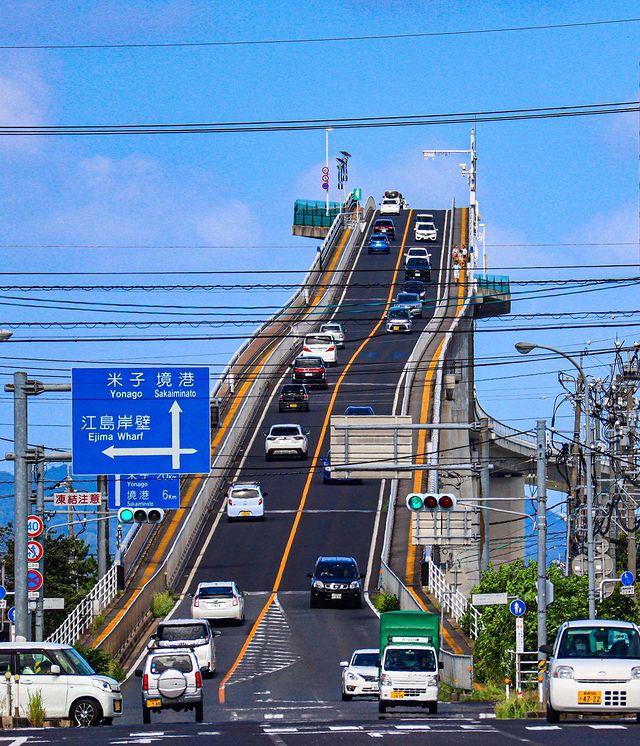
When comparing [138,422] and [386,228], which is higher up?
[386,228]

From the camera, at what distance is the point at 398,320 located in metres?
94.8

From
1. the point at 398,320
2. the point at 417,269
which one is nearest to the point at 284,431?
the point at 398,320

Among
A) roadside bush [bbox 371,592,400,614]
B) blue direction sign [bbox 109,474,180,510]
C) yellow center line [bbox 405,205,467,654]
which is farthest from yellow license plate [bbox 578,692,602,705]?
roadside bush [bbox 371,592,400,614]

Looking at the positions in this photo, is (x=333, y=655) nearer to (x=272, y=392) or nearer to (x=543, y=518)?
(x=543, y=518)

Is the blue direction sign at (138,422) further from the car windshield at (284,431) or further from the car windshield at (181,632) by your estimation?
the car windshield at (284,431)

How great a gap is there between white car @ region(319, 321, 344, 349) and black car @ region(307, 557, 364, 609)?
39.1 meters

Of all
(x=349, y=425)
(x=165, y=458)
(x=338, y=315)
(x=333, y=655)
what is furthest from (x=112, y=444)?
(x=338, y=315)

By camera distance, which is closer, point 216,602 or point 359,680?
point 359,680

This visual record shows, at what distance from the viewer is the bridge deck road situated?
1503 inches

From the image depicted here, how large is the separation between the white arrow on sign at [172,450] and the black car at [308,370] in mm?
48885

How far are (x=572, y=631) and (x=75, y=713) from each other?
8.68 metres

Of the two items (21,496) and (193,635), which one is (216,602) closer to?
(193,635)

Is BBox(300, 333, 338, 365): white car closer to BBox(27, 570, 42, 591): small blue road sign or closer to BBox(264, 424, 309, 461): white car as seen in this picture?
A: BBox(264, 424, 309, 461): white car

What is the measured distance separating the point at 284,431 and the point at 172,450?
37023mm
